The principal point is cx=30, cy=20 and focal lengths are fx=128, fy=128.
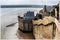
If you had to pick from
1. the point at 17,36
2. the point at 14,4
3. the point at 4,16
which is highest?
the point at 14,4

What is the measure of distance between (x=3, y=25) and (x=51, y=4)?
0.69 m

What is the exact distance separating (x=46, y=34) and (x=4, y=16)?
77 centimetres

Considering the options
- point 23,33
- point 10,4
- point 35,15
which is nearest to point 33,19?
point 35,15

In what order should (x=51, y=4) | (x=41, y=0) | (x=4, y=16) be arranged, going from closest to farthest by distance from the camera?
(x=51, y=4) → (x=41, y=0) → (x=4, y=16)

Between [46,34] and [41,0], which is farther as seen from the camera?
[41,0]

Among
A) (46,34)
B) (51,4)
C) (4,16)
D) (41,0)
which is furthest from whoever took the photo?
(4,16)

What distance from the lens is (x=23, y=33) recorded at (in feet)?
5.08

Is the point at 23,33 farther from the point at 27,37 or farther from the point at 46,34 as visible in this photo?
the point at 46,34

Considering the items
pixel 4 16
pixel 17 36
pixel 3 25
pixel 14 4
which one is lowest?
pixel 17 36

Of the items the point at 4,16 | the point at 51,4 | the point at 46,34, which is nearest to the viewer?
the point at 46,34

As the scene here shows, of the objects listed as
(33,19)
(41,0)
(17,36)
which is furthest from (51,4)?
(17,36)

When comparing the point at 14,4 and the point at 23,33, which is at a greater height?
the point at 14,4

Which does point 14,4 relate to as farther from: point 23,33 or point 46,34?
point 46,34

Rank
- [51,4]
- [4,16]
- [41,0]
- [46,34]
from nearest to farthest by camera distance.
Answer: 1. [46,34]
2. [51,4]
3. [41,0]
4. [4,16]
